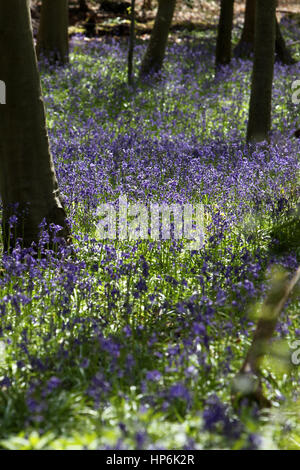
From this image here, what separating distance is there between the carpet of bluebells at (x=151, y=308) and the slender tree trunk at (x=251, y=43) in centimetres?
567

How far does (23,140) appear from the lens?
5.44 m

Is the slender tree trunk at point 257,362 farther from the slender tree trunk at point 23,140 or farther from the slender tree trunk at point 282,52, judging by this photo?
the slender tree trunk at point 282,52

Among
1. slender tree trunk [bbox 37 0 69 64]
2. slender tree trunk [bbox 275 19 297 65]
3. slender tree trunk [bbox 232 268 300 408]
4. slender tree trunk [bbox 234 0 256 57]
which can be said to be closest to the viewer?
slender tree trunk [bbox 232 268 300 408]

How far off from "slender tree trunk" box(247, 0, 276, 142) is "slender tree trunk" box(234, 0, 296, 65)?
653 cm

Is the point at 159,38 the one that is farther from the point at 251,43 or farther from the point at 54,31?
the point at 251,43

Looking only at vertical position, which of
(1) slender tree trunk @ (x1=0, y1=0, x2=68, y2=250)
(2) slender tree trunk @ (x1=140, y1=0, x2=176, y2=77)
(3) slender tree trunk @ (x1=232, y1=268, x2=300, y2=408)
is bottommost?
(3) slender tree trunk @ (x1=232, y1=268, x2=300, y2=408)

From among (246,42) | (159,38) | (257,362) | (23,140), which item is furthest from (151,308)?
(246,42)

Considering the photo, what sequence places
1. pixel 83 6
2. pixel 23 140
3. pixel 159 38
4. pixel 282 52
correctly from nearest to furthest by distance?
pixel 23 140 → pixel 159 38 → pixel 282 52 → pixel 83 6

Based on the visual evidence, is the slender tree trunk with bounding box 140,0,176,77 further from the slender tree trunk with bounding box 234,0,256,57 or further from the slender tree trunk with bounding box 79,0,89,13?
the slender tree trunk with bounding box 79,0,89,13

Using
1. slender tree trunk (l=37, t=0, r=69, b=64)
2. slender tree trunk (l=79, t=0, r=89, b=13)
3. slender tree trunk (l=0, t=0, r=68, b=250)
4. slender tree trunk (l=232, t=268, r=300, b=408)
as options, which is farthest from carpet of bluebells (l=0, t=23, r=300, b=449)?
slender tree trunk (l=79, t=0, r=89, b=13)

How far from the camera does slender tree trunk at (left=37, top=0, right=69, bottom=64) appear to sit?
562 inches

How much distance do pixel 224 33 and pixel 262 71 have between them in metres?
6.06

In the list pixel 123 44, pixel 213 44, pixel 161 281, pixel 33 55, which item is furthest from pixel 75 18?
pixel 161 281

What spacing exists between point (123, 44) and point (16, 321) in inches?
656
